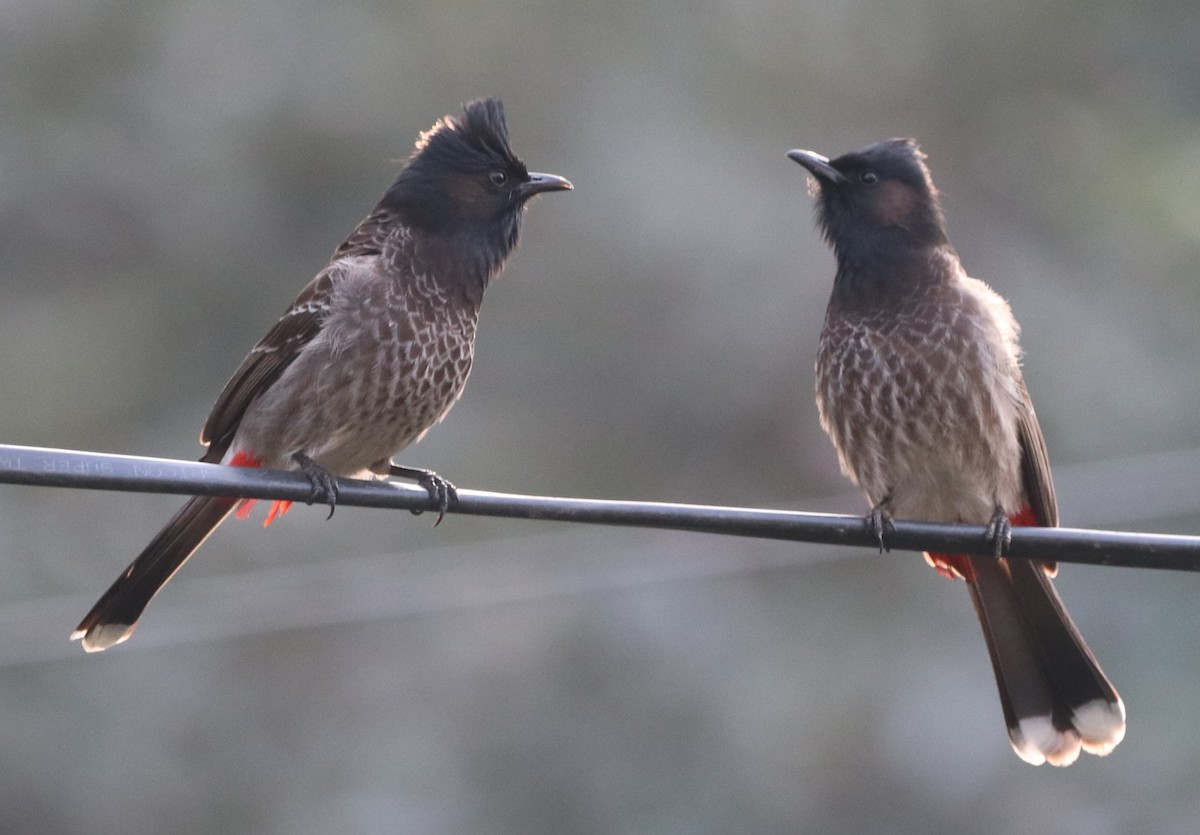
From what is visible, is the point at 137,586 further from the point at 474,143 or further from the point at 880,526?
the point at 880,526

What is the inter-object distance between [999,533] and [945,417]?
3.20ft

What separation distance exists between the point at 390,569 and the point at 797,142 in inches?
191

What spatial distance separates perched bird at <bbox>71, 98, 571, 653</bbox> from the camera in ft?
14.8

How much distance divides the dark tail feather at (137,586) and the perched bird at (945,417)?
1824mm

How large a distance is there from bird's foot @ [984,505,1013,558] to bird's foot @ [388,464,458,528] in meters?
1.12

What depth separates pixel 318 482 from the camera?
Result: 4.26 m

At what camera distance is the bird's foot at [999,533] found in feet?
11.2

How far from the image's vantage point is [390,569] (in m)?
9.35

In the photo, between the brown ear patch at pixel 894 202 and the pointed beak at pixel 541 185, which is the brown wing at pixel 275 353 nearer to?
the pointed beak at pixel 541 185

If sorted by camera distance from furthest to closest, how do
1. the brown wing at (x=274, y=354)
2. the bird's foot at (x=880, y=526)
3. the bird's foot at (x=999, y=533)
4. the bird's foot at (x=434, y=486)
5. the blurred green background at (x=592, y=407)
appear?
1. the blurred green background at (x=592, y=407)
2. the brown wing at (x=274, y=354)
3. the bird's foot at (x=434, y=486)
4. the bird's foot at (x=880, y=526)
5. the bird's foot at (x=999, y=533)

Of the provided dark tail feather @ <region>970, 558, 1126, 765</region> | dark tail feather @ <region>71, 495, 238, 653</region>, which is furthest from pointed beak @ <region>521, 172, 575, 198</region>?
dark tail feather @ <region>970, 558, 1126, 765</region>

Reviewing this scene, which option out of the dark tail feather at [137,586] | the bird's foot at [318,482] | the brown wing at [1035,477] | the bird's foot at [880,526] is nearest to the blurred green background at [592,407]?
the brown wing at [1035,477]

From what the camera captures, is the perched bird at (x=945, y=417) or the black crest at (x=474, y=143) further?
the black crest at (x=474, y=143)

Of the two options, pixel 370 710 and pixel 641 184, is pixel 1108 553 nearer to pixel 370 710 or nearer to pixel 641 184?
pixel 370 710
